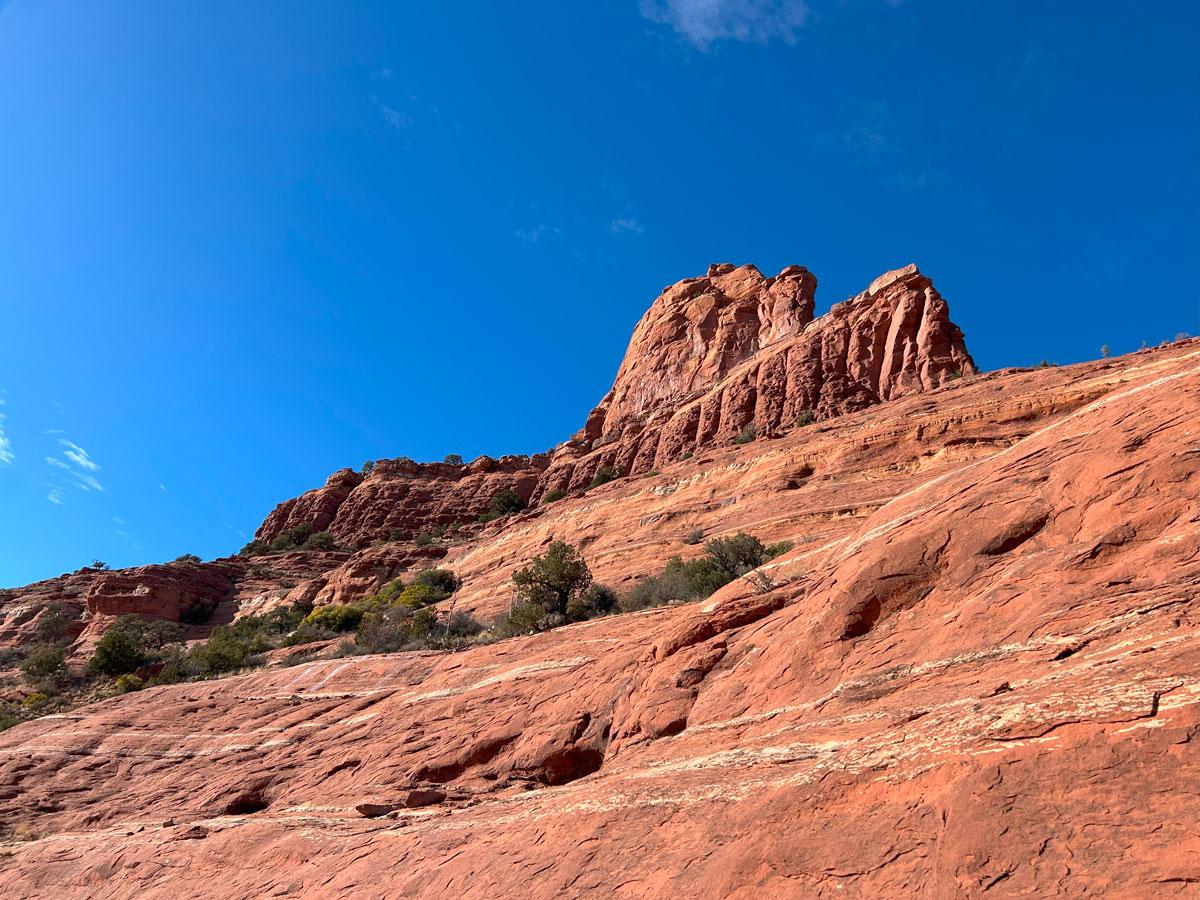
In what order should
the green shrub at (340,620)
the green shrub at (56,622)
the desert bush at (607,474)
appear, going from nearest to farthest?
the green shrub at (340,620) < the green shrub at (56,622) < the desert bush at (607,474)

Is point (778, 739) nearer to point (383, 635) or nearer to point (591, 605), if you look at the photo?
point (591, 605)

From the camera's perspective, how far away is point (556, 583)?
23.2 m

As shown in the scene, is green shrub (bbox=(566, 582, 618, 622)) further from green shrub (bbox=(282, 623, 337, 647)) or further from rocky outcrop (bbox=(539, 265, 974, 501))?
rocky outcrop (bbox=(539, 265, 974, 501))

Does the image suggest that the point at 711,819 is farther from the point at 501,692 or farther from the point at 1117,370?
the point at 1117,370

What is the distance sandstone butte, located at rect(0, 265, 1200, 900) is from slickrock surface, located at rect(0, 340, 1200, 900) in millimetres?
33

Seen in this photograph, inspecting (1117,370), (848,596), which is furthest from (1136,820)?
(1117,370)

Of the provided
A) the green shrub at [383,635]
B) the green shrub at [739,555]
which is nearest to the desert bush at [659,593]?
the green shrub at [739,555]

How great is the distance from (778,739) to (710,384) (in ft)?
212

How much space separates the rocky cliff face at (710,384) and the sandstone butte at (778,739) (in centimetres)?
2651

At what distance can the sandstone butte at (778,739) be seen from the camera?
14.9ft

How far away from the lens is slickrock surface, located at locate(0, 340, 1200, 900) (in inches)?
177

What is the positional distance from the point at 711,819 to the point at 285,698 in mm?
17426

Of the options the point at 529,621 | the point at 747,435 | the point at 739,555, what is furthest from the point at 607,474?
the point at 529,621

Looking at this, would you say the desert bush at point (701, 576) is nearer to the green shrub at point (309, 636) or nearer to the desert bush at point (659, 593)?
the desert bush at point (659, 593)
